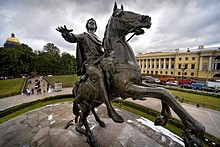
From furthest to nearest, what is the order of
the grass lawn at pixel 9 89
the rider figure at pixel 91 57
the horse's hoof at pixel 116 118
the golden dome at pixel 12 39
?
the golden dome at pixel 12 39
the grass lawn at pixel 9 89
the rider figure at pixel 91 57
the horse's hoof at pixel 116 118

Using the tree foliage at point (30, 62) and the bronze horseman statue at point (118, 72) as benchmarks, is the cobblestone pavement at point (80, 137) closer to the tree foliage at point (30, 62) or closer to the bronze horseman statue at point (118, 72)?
the bronze horseman statue at point (118, 72)

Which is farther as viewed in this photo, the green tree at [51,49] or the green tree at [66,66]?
the green tree at [51,49]

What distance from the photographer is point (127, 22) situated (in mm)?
3145

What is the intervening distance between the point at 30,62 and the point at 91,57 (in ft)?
168

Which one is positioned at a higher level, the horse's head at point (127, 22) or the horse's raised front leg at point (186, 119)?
the horse's head at point (127, 22)

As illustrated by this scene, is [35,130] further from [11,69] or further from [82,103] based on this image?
[11,69]

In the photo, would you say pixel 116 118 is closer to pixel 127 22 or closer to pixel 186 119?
pixel 186 119

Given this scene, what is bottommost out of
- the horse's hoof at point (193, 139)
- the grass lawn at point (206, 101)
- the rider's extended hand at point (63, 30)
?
the grass lawn at point (206, 101)

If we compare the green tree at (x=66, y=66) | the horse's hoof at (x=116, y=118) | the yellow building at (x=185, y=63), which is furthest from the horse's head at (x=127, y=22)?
the green tree at (x=66, y=66)

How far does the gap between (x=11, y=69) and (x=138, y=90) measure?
50.4 metres

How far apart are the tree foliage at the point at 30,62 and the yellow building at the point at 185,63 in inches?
1532

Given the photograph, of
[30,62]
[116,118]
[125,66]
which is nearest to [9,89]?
[30,62]

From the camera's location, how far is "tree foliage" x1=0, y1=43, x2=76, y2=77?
3824 cm

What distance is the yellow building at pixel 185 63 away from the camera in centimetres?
3788
